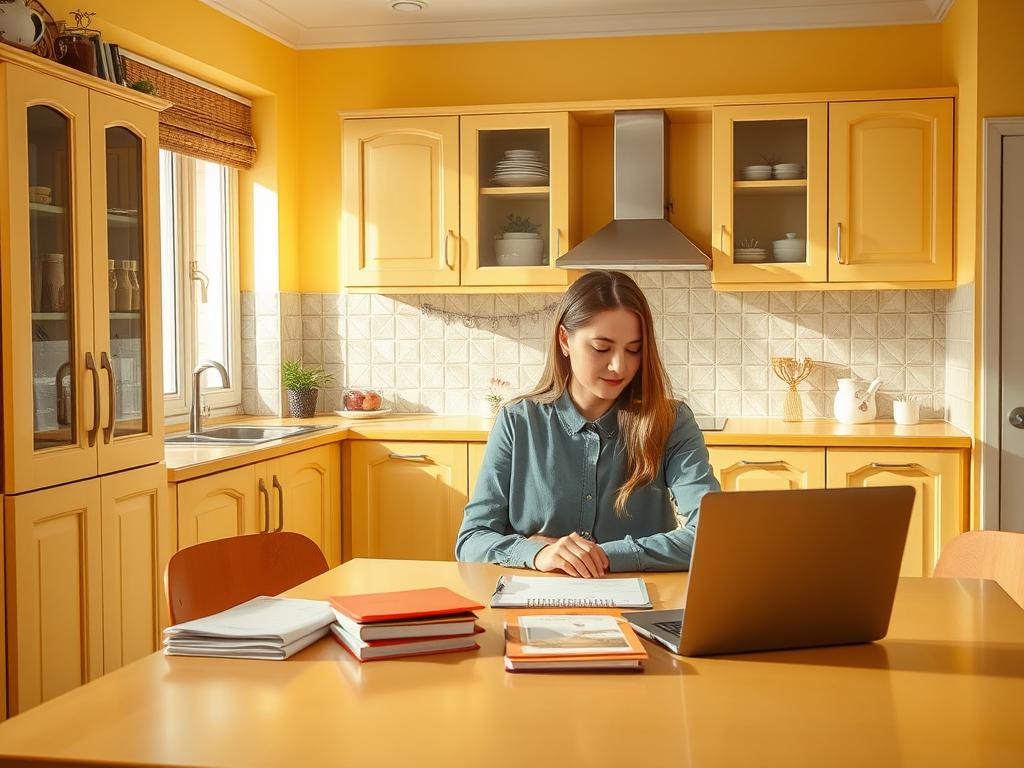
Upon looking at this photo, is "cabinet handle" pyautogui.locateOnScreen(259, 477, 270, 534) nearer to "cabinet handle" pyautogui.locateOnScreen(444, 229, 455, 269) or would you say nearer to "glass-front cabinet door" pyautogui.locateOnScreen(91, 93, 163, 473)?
"glass-front cabinet door" pyautogui.locateOnScreen(91, 93, 163, 473)

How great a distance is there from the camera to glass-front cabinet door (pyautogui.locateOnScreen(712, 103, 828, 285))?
399 centimetres

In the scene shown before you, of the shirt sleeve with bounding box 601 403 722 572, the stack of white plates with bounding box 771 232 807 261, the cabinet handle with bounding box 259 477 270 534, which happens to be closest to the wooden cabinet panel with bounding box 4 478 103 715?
the cabinet handle with bounding box 259 477 270 534

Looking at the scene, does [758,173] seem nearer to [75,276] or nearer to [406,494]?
[406,494]

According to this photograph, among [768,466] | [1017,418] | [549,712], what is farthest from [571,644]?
[1017,418]

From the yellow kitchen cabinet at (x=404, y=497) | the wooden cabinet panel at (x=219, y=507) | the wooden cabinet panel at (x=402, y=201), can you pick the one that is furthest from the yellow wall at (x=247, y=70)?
the wooden cabinet panel at (x=219, y=507)

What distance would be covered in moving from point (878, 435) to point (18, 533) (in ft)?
9.14

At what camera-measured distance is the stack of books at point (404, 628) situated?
4.58 ft

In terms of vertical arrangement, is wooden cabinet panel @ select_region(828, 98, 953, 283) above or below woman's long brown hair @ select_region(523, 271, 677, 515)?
above

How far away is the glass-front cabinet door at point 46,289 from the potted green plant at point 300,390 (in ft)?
5.53

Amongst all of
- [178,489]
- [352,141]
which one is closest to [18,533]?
[178,489]

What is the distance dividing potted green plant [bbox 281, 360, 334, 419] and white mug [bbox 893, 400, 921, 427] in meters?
2.36

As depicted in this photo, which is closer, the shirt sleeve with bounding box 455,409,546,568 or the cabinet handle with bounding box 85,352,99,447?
the shirt sleeve with bounding box 455,409,546,568

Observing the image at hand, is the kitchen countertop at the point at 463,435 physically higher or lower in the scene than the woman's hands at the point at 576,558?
higher

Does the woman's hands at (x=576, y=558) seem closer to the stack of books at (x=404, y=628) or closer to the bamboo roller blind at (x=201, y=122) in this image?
the stack of books at (x=404, y=628)
